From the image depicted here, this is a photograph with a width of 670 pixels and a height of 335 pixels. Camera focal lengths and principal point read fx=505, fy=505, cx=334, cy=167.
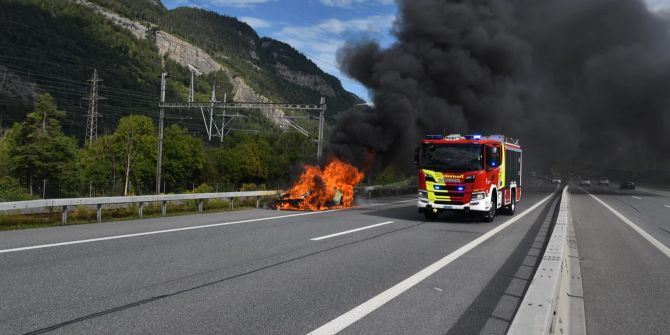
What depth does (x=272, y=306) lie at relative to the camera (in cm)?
505

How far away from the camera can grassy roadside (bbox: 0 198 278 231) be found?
11.7 meters

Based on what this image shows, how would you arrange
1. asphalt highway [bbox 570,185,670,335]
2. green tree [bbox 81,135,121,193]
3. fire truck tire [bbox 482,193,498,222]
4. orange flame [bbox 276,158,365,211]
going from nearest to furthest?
asphalt highway [bbox 570,185,670,335] < fire truck tire [bbox 482,193,498,222] < orange flame [bbox 276,158,365,211] < green tree [bbox 81,135,121,193]

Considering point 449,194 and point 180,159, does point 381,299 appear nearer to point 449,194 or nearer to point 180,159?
point 449,194

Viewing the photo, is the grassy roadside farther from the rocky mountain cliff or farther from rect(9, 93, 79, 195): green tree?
the rocky mountain cliff

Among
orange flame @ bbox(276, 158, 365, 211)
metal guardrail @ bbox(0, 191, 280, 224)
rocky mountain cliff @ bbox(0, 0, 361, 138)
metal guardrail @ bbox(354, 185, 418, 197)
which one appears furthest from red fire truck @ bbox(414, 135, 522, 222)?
rocky mountain cliff @ bbox(0, 0, 361, 138)

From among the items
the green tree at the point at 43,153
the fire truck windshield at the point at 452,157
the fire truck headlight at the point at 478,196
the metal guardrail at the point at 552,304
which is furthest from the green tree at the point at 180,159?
the metal guardrail at the point at 552,304

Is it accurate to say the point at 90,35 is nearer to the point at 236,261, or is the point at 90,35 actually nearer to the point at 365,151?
the point at 365,151

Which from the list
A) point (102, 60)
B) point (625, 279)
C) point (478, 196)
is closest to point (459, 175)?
point (478, 196)

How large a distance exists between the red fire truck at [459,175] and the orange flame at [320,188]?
4108 millimetres

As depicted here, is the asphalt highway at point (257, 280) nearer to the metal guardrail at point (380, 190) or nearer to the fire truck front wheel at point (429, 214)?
the fire truck front wheel at point (429, 214)

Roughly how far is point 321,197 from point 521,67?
64.3ft

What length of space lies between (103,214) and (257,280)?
9.86 m

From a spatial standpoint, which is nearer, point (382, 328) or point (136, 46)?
point (382, 328)

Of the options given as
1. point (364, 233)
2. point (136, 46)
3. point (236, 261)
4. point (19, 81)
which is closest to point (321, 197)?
point (364, 233)
